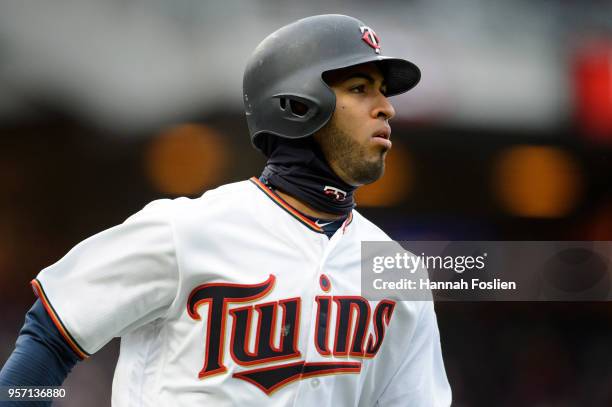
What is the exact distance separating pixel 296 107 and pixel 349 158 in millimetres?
203

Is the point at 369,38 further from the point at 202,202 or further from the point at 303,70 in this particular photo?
the point at 202,202

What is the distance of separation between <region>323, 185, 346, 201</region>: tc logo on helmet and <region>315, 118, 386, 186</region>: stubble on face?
3cm

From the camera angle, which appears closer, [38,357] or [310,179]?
[38,357]

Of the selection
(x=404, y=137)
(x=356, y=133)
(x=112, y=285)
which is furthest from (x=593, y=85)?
(x=112, y=285)

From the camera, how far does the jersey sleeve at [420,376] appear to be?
1.97m

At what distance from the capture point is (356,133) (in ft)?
6.26

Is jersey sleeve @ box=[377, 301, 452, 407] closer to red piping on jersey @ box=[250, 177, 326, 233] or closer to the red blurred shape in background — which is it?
red piping on jersey @ box=[250, 177, 326, 233]

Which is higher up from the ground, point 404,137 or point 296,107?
point 404,137

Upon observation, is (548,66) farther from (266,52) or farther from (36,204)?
(266,52)

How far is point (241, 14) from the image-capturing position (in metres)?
5.18

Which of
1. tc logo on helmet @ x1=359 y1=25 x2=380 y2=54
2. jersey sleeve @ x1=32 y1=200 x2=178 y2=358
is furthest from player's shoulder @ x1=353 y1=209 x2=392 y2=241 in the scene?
jersey sleeve @ x1=32 y1=200 x2=178 y2=358

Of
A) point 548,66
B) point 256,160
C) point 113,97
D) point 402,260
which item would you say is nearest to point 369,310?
point 402,260

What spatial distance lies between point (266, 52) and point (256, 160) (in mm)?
3081

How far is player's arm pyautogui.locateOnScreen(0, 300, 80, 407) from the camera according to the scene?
157 centimetres
